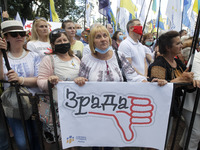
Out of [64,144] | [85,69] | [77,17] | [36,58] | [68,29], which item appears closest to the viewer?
[64,144]

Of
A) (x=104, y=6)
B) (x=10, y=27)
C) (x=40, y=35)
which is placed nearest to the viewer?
(x=10, y=27)

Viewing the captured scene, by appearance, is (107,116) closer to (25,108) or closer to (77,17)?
(25,108)

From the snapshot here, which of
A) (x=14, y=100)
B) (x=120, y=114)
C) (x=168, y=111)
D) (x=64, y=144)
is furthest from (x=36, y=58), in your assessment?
(x=168, y=111)

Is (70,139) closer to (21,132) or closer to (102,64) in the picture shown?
(21,132)

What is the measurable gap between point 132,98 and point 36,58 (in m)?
1.36

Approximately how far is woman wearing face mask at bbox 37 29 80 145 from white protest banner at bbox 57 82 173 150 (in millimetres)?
313

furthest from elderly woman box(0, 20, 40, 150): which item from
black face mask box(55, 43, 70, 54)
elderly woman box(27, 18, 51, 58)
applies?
elderly woman box(27, 18, 51, 58)

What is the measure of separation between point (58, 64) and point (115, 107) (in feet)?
2.92

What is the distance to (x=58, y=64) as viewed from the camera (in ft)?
6.83

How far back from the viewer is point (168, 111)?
176cm

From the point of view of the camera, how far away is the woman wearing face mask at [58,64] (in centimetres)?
199

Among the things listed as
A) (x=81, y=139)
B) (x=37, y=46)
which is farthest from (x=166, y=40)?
(x=37, y=46)

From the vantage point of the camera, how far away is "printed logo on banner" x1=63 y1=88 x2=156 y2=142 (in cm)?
175

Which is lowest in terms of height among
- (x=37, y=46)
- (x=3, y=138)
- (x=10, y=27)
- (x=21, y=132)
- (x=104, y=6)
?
(x=3, y=138)
